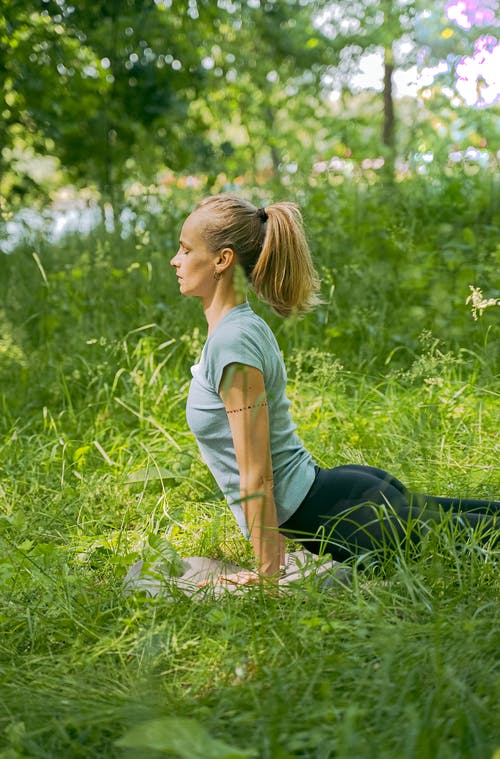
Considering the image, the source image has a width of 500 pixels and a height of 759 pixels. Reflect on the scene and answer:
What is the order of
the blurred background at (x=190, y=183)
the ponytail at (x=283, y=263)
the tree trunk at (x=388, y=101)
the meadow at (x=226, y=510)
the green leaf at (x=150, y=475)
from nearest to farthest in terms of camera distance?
the meadow at (x=226, y=510), the ponytail at (x=283, y=263), the green leaf at (x=150, y=475), the blurred background at (x=190, y=183), the tree trunk at (x=388, y=101)

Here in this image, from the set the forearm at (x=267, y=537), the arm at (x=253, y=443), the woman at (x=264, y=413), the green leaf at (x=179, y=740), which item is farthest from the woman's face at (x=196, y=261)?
the green leaf at (x=179, y=740)

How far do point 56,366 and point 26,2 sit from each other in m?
3.33

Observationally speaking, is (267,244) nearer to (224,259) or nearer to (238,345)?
(224,259)

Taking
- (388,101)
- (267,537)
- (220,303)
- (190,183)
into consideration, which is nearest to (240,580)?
(267,537)

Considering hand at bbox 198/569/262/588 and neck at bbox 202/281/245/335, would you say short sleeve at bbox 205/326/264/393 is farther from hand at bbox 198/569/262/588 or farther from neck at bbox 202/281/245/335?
hand at bbox 198/569/262/588

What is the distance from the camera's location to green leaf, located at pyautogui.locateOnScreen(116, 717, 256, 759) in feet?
5.07

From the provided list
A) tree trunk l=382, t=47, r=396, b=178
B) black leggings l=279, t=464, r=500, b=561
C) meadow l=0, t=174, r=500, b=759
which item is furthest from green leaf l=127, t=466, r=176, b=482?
tree trunk l=382, t=47, r=396, b=178

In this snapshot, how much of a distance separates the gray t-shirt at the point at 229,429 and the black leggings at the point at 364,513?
0.20ft

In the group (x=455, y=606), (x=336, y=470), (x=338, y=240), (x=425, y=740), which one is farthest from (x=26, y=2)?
(x=425, y=740)

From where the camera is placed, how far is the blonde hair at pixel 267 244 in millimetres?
2746

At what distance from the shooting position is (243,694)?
1866 millimetres

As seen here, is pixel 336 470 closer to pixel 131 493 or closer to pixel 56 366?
pixel 131 493

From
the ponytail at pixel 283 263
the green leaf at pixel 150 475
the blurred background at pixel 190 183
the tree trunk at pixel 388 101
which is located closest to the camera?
the ponytail at pixel 283 263

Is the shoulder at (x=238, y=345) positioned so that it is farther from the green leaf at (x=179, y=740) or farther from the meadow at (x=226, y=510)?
the green leaf at (x=179, y=740)
